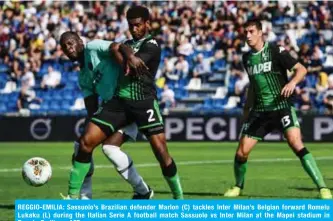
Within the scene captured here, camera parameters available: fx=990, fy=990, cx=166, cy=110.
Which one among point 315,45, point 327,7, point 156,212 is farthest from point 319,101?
point 156,212

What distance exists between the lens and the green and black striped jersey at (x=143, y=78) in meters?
11.7

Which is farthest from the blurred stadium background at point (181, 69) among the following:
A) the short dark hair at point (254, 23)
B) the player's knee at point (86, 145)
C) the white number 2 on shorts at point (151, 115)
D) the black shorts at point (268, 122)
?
the player's knee at point (86, 145)

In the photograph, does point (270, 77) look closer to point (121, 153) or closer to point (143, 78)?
point (143, 78)

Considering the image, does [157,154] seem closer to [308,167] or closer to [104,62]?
[104,62]

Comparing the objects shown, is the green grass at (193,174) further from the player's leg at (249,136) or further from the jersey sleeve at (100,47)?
the jersey sleeve at (100,47)

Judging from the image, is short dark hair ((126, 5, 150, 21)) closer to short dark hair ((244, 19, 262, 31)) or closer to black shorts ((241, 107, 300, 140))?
short dark hair ((244, 19, 262, 31))

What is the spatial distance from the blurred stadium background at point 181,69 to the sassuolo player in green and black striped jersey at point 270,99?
9760mm

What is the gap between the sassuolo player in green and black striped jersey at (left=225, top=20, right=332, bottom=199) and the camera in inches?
A: 531

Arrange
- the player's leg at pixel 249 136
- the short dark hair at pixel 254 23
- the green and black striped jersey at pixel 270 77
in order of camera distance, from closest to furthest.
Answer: the short dark hair at pixel 254 23 → the green and black striped jersey at pixel 270 77 → the player's leg at pixel 249 136

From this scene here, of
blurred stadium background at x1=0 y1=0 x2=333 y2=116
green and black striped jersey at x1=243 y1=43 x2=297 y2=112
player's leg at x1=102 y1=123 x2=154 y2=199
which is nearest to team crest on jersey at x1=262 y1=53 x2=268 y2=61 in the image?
green and black striped jersey at x1=243 y1=43 x2=297 y2=112

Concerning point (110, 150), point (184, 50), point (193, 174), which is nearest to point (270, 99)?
point (110, 150)

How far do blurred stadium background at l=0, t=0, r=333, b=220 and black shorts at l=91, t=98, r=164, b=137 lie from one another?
39.3 ft

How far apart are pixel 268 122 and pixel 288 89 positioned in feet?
2.85

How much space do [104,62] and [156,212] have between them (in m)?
3.46
